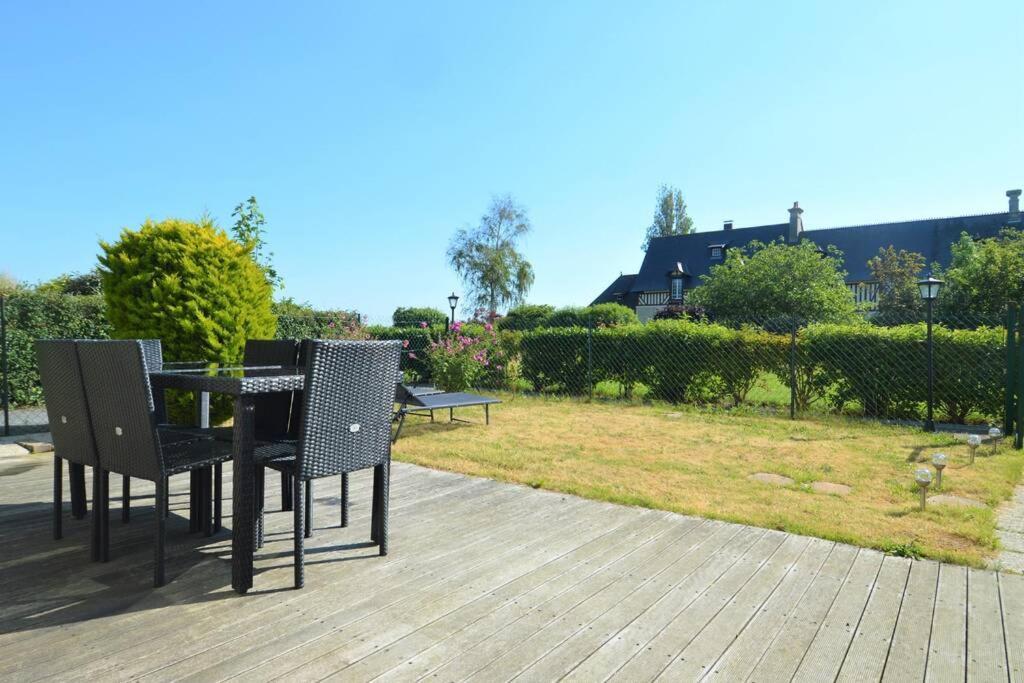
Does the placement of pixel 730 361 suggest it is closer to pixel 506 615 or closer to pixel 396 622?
pixel 506 615

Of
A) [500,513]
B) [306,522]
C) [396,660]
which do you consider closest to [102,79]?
[306,522]

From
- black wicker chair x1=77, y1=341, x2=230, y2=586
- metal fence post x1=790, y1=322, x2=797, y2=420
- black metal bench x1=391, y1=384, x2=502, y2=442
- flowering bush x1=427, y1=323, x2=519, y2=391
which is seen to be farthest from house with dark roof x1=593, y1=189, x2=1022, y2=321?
black wicker chair x1=77, y1=341, x2=230, y2=586

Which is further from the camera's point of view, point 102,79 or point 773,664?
point 102,79

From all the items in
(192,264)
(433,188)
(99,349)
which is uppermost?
(433,188)

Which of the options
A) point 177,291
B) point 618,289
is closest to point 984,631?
point 177,291

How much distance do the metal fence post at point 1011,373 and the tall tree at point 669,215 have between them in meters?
43.7

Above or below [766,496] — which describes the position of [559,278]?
above

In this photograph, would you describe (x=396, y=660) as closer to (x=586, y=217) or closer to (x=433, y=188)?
(x=433, y=188)

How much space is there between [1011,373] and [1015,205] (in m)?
33.6

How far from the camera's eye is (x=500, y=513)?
312cm

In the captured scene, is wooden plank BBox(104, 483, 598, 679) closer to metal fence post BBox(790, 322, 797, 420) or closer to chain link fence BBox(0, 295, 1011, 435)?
chain link fence BBox(0, 295, 1011, 435)

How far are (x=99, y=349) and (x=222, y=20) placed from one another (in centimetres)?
538

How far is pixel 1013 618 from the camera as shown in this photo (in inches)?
75.9

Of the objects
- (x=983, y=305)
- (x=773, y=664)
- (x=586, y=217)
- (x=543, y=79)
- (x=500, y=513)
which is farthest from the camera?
(x=586, y=217)
